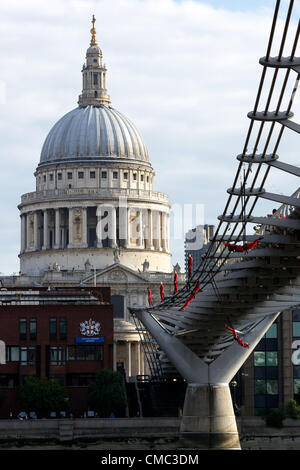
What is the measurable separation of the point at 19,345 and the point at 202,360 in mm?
27409

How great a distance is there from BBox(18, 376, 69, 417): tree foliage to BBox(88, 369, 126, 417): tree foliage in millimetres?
2133

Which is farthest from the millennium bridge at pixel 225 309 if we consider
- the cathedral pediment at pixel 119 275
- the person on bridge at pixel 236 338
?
the cathedral pediment at pixel 119 275

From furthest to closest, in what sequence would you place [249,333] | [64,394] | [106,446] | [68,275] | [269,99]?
[68,275], [64,394], [106,446], [249,333], [269,99]

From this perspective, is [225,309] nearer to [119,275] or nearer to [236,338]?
[236,338]

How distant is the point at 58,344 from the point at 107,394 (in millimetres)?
7202

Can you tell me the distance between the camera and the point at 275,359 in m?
129

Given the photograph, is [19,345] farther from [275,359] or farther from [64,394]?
[275,359]

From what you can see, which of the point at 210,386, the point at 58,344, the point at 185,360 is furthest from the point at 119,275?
the point at 185,360

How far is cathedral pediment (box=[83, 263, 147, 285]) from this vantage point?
7717 inches

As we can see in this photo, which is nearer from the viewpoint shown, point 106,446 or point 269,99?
point 269,99

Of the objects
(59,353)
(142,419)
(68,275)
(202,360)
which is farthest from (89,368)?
(68,275)

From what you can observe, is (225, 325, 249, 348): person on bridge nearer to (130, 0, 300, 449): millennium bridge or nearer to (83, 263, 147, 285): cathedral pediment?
(130, 0, 300, 449): millennium bridge

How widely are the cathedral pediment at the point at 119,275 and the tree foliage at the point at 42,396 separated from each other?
2665 inches

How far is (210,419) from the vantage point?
105 m
